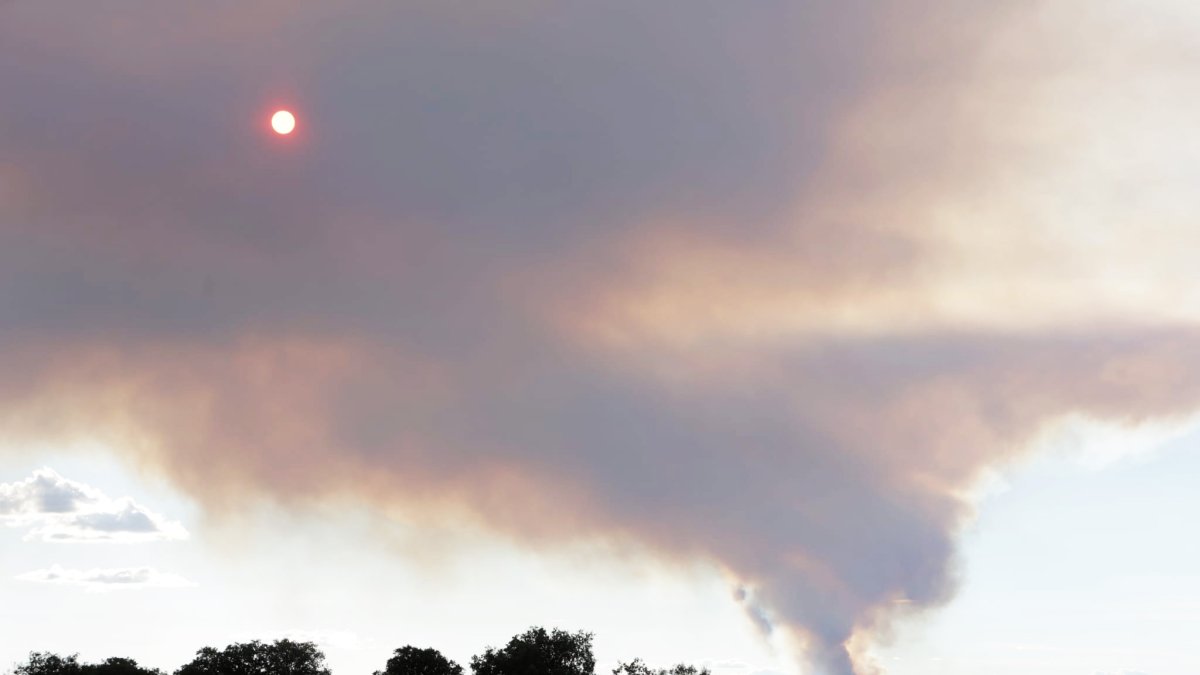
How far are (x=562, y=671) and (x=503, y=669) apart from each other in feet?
40.2

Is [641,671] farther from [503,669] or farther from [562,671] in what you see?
[503,669]

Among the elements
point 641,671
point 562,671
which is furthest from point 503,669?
point 641,671

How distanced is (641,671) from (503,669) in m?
28.6

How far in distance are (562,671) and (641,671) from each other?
1644 cm

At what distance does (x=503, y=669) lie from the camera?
200 meters

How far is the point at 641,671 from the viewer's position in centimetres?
19588

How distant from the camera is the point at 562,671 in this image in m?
199
